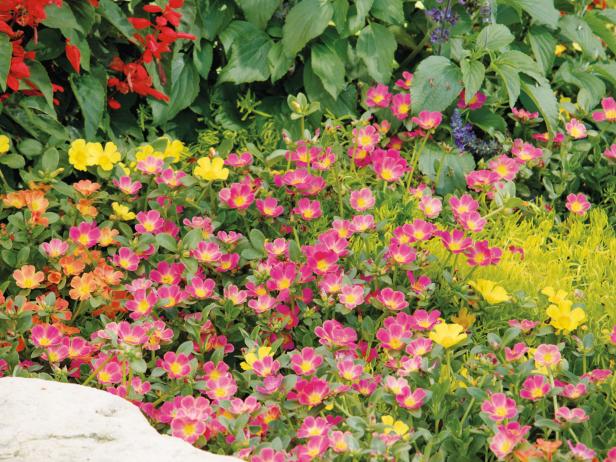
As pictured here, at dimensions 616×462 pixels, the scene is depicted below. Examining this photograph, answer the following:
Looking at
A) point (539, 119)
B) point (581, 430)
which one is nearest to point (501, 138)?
point (539, 119)

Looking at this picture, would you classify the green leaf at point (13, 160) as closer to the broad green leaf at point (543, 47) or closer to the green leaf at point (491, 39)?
the green leaf at point (491, 39)

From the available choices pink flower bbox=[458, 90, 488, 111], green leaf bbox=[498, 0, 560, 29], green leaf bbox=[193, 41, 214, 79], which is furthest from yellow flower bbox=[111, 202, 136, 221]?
green leaf bbox=[498, 0, 560, 29]

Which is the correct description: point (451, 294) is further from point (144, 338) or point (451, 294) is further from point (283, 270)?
point (144, 338)

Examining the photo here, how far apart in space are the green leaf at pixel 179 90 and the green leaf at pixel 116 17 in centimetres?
28

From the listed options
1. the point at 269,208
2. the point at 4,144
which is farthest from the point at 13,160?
the point at 269,208

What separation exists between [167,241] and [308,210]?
1.41 ft

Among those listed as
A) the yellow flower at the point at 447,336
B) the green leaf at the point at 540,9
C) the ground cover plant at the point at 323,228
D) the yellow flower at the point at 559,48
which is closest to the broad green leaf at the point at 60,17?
the ground cover plant at the point at 323,228

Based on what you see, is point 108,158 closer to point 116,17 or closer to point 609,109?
point 116,17

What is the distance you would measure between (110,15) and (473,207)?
4.48 feet

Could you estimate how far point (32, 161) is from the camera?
122 inches

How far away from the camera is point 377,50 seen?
338 centimetres

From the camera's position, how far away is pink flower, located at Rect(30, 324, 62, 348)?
226 centimetres

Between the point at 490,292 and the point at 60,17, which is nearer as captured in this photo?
the point at 490,292

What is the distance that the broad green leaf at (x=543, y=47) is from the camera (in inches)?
142
